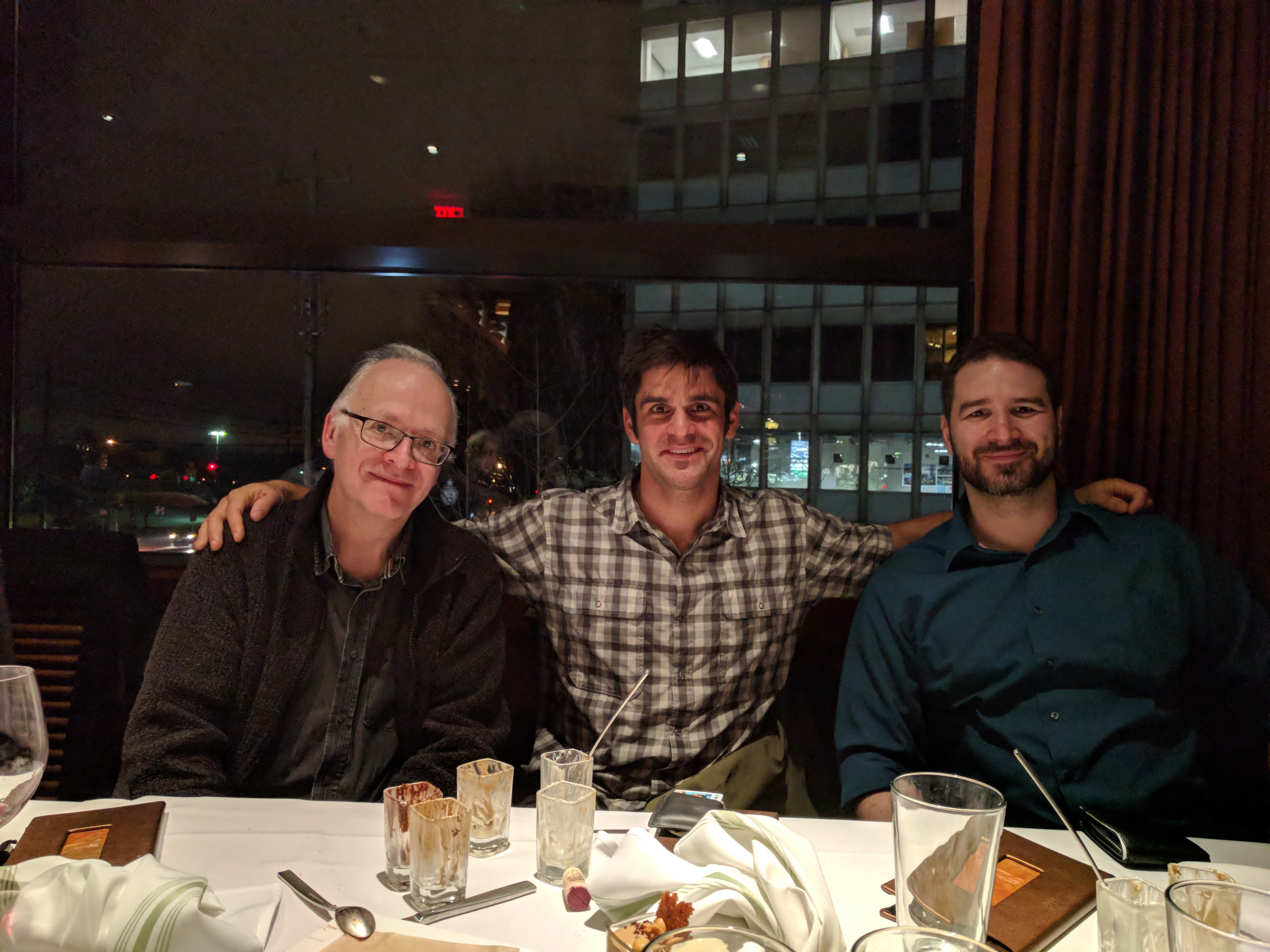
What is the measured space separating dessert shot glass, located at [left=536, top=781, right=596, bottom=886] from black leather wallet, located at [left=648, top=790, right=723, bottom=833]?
141mm

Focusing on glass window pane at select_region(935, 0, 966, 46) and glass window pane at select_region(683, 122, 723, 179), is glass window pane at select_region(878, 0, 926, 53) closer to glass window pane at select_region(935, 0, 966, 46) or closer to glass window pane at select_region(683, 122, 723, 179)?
glass window pane at select_region(935, 0, 966, 46)

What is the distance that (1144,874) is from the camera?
1069 millimetres

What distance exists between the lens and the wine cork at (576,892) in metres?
0.95

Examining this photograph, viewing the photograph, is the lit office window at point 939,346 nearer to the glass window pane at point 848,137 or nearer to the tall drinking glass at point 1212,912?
the glass window pane at point 848,137

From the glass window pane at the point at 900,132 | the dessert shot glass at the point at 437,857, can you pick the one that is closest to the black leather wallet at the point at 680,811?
the dessert shot glass at the point at 437,857

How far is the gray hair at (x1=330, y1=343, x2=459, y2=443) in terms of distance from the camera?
1.80 m

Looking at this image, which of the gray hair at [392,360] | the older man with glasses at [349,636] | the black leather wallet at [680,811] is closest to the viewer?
the black leather wallet at [680,811]

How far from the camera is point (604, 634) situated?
6.36 feet

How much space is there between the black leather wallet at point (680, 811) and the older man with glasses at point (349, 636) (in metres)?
0.51

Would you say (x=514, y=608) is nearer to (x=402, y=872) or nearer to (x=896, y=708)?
(x=896, y=708)

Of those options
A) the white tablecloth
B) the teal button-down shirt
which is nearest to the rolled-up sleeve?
the teal button-down shirt

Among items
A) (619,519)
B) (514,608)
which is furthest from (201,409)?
(619,519)

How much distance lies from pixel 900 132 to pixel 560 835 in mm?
2659

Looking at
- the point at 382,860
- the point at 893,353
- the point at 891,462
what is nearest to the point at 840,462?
the point at 891,462
